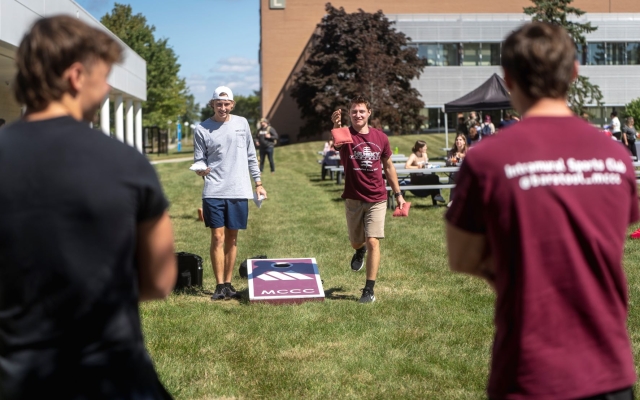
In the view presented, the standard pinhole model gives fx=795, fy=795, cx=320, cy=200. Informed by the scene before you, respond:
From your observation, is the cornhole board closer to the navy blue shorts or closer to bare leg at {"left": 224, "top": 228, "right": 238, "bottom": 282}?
bare leg at {"left": 224, "top": 228, "right": 238, "bottom": 282}

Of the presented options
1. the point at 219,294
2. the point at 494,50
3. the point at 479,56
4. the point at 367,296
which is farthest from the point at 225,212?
the point at 494,50

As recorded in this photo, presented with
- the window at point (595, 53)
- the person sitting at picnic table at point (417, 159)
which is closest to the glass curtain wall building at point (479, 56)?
the window at point (595, 53)

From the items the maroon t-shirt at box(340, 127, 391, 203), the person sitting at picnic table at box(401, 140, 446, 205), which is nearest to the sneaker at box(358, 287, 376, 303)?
the maroon t-shirt at box(340, 127, 391, 203)

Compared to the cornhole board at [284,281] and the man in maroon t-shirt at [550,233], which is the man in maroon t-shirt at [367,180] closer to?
the cornhole board at [284,281]

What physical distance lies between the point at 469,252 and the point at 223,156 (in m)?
5.61

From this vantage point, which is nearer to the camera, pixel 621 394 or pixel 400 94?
pixel 621 394

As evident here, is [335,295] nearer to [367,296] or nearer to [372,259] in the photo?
[367,296]

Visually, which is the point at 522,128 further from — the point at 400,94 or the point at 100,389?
the point at 400,94

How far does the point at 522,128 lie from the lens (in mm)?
2484

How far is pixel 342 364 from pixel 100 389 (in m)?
3.78

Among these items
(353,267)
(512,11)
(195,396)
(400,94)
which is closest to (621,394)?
(195,396)

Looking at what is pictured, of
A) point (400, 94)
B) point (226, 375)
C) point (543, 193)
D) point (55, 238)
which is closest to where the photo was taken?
point (55, 238)

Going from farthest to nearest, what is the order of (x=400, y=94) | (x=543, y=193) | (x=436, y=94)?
(x=436, y=94) < (x=400, y=94) < (x=543, y=193)

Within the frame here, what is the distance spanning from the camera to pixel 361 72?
1934 inches
